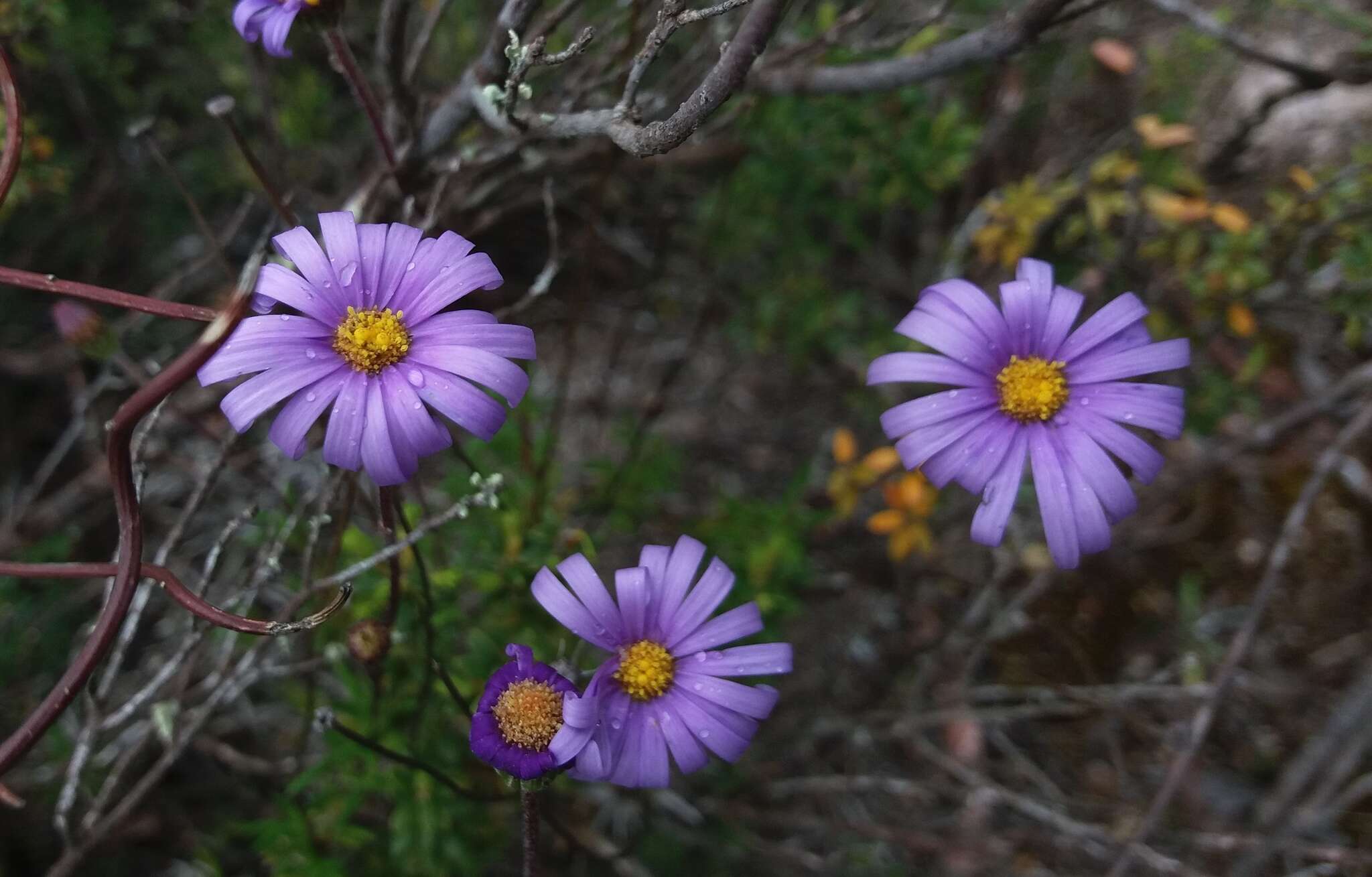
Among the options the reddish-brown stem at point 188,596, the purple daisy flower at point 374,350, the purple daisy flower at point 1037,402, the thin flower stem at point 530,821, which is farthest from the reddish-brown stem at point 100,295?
the purple daisy flower at point 1037,402

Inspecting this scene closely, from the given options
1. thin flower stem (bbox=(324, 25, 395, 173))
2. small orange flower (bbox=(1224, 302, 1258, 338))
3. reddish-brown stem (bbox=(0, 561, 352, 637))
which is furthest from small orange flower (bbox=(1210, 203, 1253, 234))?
reddish-brown stem (bbox=(0, 561, 352, 637))

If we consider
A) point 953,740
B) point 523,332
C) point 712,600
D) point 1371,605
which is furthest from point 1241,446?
point 523,332

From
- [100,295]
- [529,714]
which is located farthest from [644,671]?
[100,295]

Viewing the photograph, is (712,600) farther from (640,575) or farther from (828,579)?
(828,579)

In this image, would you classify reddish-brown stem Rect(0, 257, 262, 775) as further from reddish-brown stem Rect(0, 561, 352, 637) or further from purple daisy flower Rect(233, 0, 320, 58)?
purple daisy flower Rect(233, 0, 320, 58)

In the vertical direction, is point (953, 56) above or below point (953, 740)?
above

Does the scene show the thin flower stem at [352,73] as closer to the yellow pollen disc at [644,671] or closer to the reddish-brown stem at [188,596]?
the reddish-brown stem at [188,596]

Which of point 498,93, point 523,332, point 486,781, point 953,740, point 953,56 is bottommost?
point 486,781
